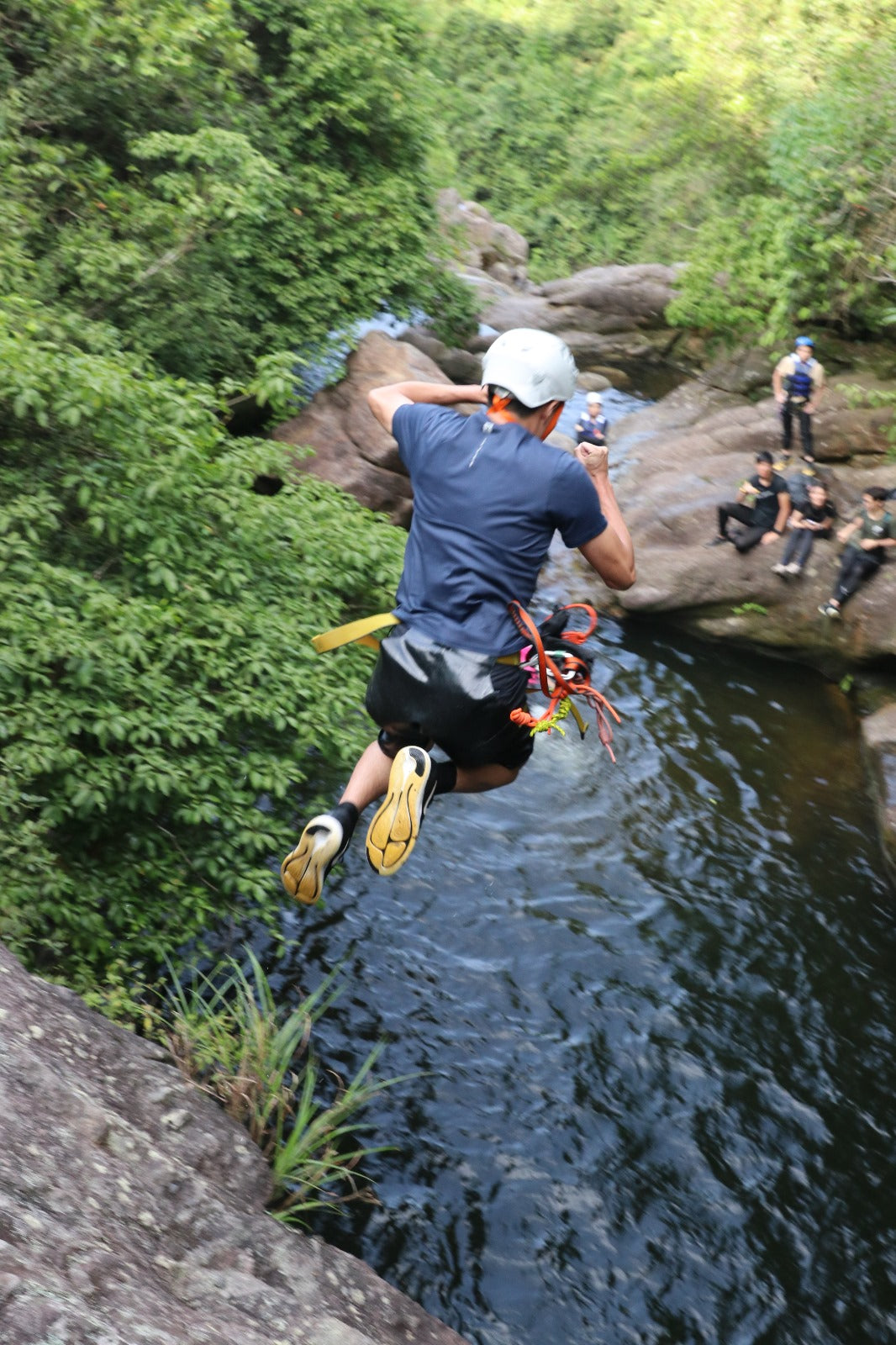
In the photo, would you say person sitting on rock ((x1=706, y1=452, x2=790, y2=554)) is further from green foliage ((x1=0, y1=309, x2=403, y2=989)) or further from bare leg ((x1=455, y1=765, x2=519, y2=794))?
bare leg ((x1=455, y1=765, x2=519, y2=794))

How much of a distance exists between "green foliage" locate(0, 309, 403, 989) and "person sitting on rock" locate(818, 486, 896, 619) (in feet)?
24.7

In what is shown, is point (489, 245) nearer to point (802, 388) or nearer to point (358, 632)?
point (802, 388)

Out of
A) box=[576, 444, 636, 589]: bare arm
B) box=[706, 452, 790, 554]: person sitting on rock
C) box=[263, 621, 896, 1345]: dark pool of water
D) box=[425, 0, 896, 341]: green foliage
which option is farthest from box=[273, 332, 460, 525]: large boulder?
box=[576, 444, 636, 589]: bare arm

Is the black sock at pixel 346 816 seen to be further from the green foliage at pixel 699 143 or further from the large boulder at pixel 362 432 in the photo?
the green foliage at pixel 699 143

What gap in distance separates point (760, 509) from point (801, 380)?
246cm

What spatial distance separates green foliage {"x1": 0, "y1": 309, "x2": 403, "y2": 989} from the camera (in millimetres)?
5297

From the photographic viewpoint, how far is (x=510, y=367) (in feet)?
11.3

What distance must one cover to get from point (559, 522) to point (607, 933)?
4876mm

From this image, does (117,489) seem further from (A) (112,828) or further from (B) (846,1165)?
(B) (846,1165)

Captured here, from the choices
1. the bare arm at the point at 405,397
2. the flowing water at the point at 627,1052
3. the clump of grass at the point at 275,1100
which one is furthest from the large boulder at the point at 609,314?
the bare arm at the point at 405,397

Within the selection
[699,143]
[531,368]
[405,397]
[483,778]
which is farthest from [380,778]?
[699,143]

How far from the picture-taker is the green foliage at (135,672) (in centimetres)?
530

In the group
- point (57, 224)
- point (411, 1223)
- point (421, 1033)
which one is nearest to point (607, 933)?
point (421, 1033)

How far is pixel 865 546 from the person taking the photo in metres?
12.4
